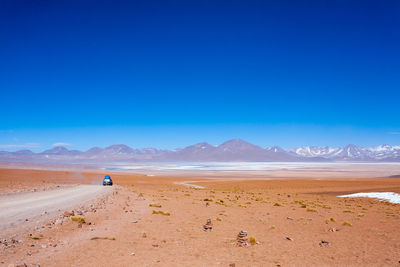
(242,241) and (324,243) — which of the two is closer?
(242,241)

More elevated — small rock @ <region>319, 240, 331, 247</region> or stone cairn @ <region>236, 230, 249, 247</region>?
stone cairn @ <region>236, 230, 249, 247</region>

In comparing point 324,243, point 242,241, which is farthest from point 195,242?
point 324,243

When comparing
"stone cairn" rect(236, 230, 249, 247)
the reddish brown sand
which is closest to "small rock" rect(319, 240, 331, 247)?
the reddish brown sand

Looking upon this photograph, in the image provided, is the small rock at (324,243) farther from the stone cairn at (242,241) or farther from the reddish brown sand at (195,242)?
the stone cairn at (242,241)

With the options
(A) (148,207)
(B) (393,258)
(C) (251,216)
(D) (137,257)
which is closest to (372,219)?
(C) (251,216)

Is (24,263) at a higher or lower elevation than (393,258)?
higher

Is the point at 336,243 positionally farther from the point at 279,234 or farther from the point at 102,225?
the point at 102,225

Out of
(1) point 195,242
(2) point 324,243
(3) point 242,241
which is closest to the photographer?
(3) point 242,241

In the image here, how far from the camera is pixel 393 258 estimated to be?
1062 cm

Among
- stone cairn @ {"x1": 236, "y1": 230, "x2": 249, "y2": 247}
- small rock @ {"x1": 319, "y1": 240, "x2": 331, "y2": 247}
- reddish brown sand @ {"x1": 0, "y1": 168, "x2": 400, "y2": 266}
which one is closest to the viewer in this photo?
reddish brown sand @ {"x1": 0, "y1": 168, "x2": 400, "y2": 266}

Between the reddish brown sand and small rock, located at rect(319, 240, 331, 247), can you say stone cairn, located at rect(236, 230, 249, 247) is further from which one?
small rock, located at rect(319, 240, 331, 247)

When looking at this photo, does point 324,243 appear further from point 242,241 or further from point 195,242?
point 195,242

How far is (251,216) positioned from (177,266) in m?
11.2

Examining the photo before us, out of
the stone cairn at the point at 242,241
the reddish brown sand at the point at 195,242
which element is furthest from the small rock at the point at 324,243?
the stone cairn at the point at 242,241
